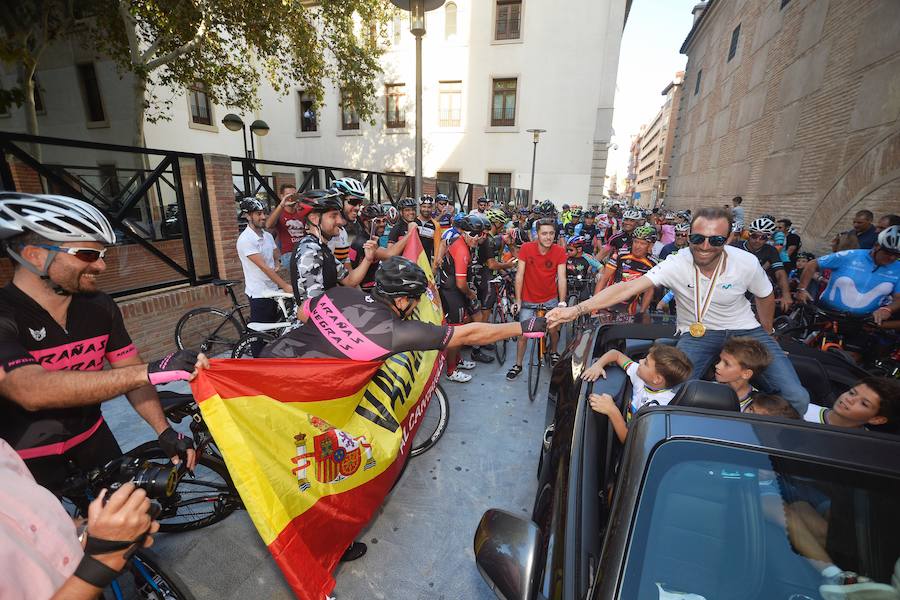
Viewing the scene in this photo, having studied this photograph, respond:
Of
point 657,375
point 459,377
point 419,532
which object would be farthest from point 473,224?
point 419,532

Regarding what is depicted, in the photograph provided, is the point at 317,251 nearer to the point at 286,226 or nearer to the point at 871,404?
the point at 286,226

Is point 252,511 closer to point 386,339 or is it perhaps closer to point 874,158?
point 386,339

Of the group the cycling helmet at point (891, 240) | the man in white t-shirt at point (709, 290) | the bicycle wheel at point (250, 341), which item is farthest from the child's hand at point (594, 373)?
the cycling helmet at point (891, 240)

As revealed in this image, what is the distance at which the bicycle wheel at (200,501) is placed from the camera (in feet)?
8.36

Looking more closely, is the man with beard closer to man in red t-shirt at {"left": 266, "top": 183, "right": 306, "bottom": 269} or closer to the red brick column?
man in red t-shirt at {"left": 266, "top": 183, "right": 306, "bottom": 269}

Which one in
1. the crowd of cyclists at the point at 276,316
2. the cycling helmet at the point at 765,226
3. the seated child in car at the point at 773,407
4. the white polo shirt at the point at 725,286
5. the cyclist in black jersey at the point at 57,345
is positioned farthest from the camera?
the cycling helmet at the point at 765,226

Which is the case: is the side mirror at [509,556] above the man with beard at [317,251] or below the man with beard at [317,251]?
below

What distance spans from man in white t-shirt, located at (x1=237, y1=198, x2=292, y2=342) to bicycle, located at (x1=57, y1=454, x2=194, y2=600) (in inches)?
111

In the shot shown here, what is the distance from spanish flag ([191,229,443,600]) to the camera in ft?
6.30

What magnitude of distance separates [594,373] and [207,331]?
5.59m

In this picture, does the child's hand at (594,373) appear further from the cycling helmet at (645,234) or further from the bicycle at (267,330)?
the cycling helmet at (645,234)

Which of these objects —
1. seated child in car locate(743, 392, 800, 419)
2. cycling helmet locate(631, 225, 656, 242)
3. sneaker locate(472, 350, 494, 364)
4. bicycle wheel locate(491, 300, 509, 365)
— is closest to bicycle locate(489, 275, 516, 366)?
bicycle wheel locate(491, 300, 509, 365)

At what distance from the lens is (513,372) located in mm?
5398

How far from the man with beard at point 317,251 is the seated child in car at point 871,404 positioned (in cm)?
375
